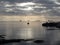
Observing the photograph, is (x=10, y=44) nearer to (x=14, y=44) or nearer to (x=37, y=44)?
(x=14, y=44)

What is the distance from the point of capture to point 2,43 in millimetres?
57469

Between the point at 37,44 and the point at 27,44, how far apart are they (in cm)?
333

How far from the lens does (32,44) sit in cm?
5956

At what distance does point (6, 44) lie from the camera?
187 ft

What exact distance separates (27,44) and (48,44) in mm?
6910

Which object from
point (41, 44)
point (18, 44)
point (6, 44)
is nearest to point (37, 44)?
point (41, 44)

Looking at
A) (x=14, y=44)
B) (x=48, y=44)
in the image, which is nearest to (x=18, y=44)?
(x=14, y=44)

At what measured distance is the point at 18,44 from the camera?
2281 inches

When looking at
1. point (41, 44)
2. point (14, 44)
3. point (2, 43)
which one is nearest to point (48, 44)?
point (41, 44)

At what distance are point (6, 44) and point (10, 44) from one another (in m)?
1.25

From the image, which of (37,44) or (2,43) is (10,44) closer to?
(2,43)

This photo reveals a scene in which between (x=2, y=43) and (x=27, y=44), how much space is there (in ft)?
26.6

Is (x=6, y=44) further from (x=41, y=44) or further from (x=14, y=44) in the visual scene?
(x=41, y=44)

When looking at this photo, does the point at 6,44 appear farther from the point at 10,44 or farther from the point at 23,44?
the point at 23,44
